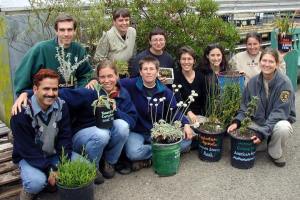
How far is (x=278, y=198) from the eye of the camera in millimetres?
3891

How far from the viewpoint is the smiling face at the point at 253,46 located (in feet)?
17.9

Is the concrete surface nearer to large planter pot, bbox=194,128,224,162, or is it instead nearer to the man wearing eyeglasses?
large planter pot, bbox=194,128,224,162

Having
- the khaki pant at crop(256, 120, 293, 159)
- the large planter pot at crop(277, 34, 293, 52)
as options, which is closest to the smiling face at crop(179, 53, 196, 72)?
the khaki pant at crop(256, 120, 293, 159)

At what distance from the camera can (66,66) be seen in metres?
4.19

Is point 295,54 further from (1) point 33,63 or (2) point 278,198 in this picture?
(1) point 33,63

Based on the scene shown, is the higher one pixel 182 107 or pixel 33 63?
pixel 33 63

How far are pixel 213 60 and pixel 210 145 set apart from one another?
1.23m

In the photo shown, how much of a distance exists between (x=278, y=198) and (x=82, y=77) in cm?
251

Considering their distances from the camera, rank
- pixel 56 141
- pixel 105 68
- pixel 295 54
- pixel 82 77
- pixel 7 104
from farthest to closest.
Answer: pixel 295 54, pixel 7 104, pixel 82 77, pixel 105 68, pixel 56 141

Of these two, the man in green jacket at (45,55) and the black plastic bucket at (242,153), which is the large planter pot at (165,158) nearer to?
the black plastic bucket at (242,153)

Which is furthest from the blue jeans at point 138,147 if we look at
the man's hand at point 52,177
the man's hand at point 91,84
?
the man's hand at point 52,177

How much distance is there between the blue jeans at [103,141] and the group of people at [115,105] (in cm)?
1

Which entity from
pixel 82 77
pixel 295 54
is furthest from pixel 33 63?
pixel 295 54

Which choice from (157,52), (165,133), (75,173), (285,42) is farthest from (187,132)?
(285,42)
